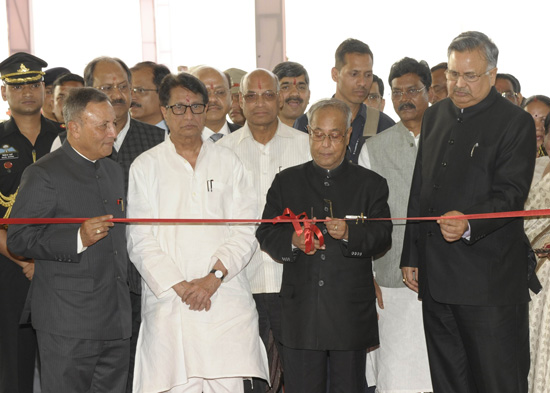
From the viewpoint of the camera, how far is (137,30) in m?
8.80

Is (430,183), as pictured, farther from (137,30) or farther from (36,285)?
(137,30)

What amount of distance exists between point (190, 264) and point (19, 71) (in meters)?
2.03

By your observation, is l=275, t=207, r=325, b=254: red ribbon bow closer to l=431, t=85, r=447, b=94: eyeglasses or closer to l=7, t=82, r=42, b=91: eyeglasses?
l=7, t=82, r=42, b=91: eyeglasses

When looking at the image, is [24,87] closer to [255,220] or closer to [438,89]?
[255,220]

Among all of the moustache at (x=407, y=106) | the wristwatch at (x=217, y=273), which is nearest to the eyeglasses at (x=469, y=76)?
the moustache at (x=407, y=106)

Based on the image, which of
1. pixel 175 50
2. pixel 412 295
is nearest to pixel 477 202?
pixel 412 295

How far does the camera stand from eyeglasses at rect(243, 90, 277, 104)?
4.53 m

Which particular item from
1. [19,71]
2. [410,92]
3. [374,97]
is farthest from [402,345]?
[374,97]

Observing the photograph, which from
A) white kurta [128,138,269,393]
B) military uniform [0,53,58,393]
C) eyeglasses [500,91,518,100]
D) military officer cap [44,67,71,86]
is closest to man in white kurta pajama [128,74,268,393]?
white kurta [128,138,269,393]

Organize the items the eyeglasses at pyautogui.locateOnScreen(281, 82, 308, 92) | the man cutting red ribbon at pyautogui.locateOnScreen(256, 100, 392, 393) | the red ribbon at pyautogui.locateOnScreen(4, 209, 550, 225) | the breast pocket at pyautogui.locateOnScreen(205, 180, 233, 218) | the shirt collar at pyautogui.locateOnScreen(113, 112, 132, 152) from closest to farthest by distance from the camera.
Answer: the red ribbon at pyautogui.locateOnScreen(4, 209, 550, 225)
the man cutting red ribbon at pyautogui.locateOnScreen(256, 100, 392, 393)
the breast pocket at pyautogui.locateOnScreen(205, 180, 233, 218)
the shirt collar at pyautogui.locateOnScreen(113, 112, 132, 152)
the eyeglasses at pyautogui.locateOnScreen(281, 82, 308, 92)

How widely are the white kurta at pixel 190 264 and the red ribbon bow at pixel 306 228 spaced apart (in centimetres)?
40

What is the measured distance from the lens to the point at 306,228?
3713 millimetres

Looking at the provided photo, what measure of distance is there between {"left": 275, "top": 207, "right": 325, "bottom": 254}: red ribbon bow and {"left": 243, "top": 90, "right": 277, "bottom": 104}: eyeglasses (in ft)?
3.31

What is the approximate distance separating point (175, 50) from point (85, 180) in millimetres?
5220
